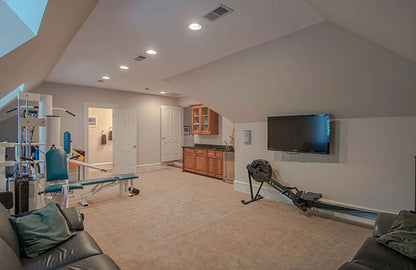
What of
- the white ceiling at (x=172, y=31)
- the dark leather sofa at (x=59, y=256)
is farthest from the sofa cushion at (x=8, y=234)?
the white ceiling at (x=172, y=31)

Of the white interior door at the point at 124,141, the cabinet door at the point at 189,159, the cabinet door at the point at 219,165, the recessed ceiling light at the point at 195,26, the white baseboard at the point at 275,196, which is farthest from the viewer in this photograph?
the cabinet door at the point at 189,159

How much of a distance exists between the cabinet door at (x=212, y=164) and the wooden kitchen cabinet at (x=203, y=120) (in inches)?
31.5

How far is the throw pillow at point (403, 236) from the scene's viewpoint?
1693 millimetres

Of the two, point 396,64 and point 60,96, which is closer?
point 396,64

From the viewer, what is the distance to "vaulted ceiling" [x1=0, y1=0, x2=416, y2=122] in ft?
6.98

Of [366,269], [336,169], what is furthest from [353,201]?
[366,269]

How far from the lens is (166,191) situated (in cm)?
505

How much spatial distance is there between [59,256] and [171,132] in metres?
6.48

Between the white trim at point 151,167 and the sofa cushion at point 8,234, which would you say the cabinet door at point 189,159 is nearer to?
the white trim at point 151,167

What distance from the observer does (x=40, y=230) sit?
1.85 metres

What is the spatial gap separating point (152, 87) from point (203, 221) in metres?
4.24

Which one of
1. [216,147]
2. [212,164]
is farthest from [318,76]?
[216,147]

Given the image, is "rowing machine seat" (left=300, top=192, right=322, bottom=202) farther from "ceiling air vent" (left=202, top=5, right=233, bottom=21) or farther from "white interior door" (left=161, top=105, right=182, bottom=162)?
"white interior door" (left=161, top=105, right=182, bottom=162)

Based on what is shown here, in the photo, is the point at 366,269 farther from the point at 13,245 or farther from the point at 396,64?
the point at 13,245
